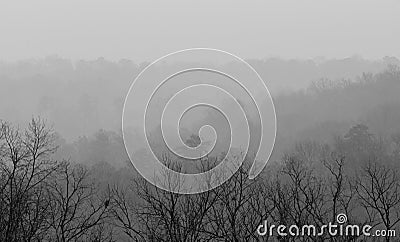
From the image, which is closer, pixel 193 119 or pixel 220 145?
pixel 220 145

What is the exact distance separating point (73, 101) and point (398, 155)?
42.1 meters

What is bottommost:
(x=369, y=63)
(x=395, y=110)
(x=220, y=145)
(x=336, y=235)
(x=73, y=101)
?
(x=336, y=235)

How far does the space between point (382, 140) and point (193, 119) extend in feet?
42.8

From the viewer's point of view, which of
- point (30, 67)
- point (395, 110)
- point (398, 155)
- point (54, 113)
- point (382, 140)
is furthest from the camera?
point (30, 67)

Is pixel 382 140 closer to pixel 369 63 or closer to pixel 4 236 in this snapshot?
pixel 4 236

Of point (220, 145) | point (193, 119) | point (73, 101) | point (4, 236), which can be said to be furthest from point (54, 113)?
point (4, 236)

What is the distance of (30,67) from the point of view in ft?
241

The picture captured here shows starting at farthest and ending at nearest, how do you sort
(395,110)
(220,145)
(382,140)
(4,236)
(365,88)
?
1. (365,88)
2. (395,110)
3. (382,140)
4. (220,145)
5. (4,236)

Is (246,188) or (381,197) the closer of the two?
(381,197)

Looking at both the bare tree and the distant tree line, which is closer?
the bare tree

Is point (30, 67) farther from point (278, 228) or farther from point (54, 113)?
point (278, 228)

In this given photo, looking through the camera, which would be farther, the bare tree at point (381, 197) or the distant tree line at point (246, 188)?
the distant tree line at point (246, 188)

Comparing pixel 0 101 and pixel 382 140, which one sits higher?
pixel 0 101

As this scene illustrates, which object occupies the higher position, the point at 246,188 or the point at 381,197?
the point at 246,188
